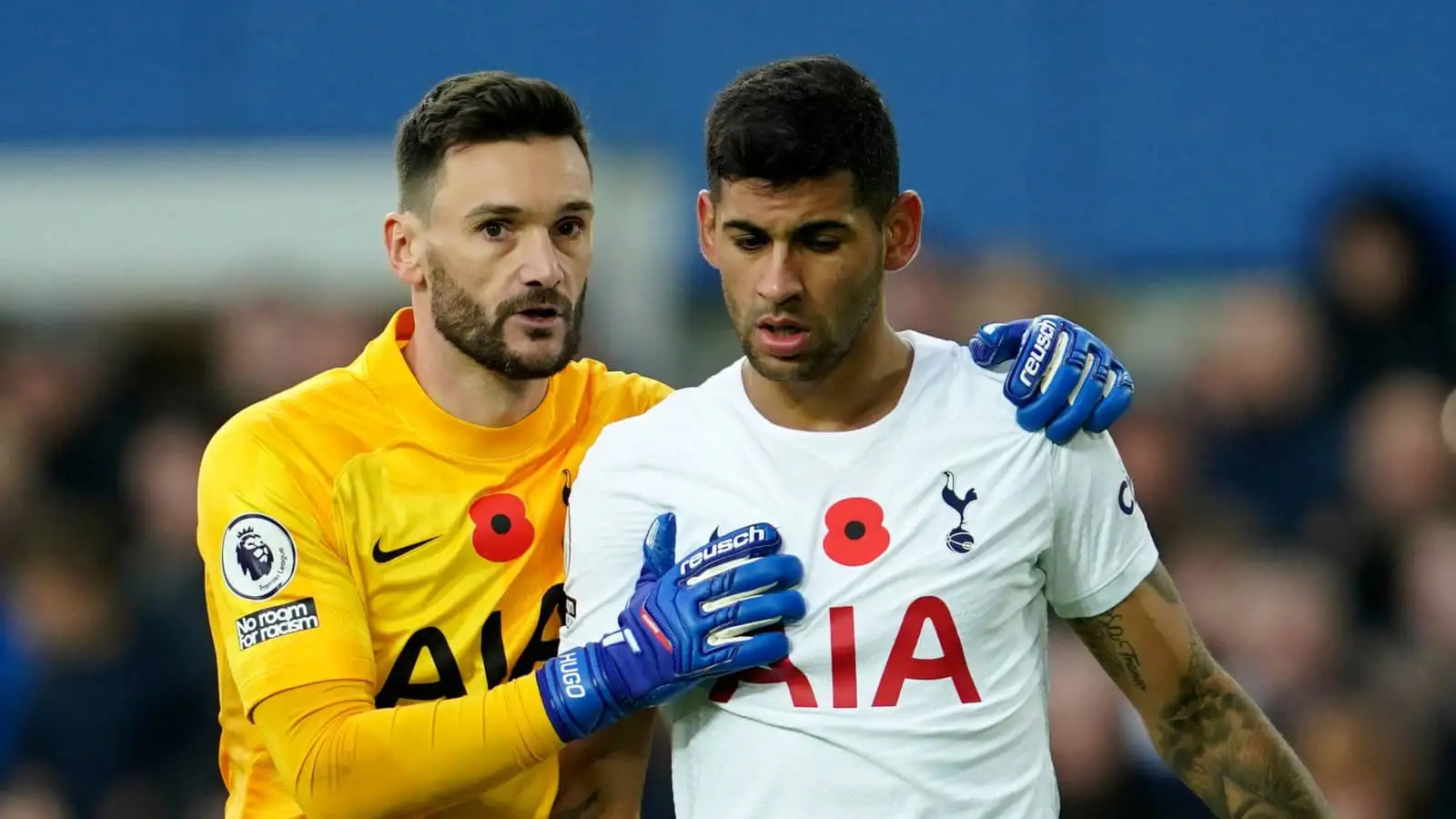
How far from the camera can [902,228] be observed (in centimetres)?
289

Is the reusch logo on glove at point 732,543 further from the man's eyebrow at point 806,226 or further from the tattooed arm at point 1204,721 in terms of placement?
the tattooed arm at point 1204,721

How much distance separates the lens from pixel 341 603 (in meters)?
3.01

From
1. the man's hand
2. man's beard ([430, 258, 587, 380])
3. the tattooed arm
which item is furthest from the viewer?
man's beard ([430, 258, 587, 380])

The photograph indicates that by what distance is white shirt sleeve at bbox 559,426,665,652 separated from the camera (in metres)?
2.87

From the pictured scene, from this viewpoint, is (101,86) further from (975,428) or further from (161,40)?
(975,428)

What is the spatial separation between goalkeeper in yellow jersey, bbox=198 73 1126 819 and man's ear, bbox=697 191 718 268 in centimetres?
34

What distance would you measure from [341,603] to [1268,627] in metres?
3.21

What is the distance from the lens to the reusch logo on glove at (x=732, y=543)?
2709 mm

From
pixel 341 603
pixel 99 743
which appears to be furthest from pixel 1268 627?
pixel 99 743

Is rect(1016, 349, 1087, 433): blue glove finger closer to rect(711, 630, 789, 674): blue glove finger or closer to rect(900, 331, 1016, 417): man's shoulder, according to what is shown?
rect(900, 331, 1016, 417): man's shoulder

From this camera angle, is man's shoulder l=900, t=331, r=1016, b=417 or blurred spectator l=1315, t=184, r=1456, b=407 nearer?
man's shoulder l=900, t=331, r=1016, b=417

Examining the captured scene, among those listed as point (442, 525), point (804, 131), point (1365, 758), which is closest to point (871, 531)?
point (804, 131)

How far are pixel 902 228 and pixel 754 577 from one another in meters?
0.60

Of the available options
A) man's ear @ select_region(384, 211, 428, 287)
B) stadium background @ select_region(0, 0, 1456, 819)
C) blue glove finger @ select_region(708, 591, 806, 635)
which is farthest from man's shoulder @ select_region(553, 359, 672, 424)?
stadium background @ select_region(0, 0, 1456, 819)
